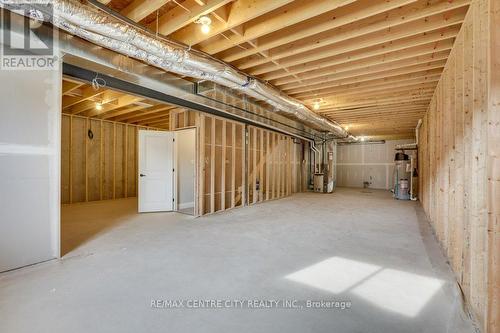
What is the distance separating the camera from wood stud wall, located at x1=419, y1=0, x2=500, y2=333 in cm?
158

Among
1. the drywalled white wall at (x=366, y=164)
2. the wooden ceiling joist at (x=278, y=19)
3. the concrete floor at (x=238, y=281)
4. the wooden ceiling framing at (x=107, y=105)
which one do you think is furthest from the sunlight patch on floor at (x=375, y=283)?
the drywalled white wall at (x=366, y=164)

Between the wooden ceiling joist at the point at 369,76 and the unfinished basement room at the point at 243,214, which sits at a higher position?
the wooden ceiling joist at the point at 369,76

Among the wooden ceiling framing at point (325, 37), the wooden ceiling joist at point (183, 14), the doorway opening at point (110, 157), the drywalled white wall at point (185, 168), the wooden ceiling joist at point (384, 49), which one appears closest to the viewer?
the wooden ceiling joist at point (183, 14)

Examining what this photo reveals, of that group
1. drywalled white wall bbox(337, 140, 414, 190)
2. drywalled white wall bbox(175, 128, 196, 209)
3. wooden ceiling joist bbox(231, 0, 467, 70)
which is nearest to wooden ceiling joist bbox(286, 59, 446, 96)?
wooden ceiling joist bbox(231, 0, 467, 70)

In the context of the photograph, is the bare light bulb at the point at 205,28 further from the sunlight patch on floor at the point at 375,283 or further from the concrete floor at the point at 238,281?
the sunlight patch on floor at the point at 375,283

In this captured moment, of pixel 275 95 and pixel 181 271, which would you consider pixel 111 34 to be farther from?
pixel 275 95

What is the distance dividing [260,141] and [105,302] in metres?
5.67

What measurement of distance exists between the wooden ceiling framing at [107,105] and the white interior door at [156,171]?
0.76 m

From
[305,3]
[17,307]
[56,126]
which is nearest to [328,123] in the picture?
[305,3]

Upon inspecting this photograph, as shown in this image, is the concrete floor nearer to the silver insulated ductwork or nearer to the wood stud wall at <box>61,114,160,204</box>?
the silver insulated ductwork

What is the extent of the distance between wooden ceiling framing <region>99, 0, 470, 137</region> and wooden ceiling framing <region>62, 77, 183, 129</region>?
6.09 feet

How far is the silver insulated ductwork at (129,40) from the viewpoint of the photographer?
6.53ft

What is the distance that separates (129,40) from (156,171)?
11.9 ft

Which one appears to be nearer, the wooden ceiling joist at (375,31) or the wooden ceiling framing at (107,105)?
the wooden ceiling joist at (375,31)
